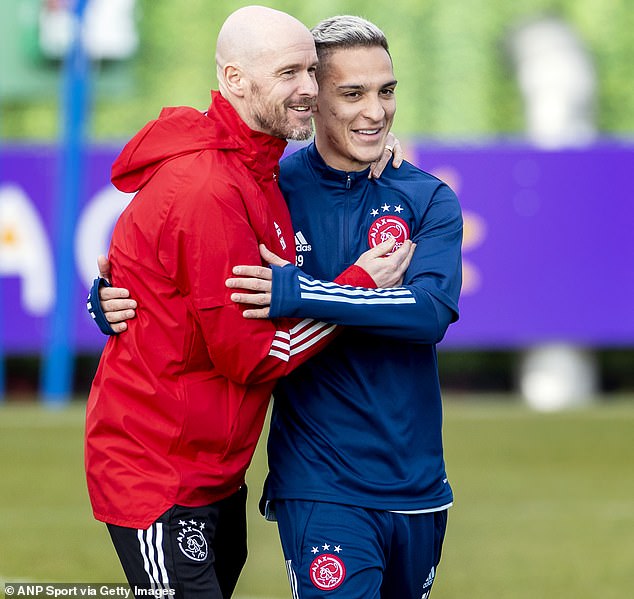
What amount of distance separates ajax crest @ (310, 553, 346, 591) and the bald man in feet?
0.88

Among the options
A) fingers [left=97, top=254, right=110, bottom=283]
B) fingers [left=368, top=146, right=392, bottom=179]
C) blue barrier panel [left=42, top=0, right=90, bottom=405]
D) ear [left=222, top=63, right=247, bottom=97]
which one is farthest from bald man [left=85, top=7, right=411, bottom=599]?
blue barrier panel [left=42, top=0, right=90, bottom=405]

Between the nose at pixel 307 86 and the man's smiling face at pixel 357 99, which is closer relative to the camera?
the nose at pixel 307 86

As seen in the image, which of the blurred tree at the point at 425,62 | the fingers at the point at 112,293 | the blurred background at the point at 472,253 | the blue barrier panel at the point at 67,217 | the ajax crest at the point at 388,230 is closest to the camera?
the fingers at the point at 112,293

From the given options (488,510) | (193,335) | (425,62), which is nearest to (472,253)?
(425,62)

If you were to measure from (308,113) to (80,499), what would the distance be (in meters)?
6.56

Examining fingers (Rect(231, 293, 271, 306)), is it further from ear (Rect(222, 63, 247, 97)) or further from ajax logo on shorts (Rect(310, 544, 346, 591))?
ajax logo on shorts (Rect(310, 544, 346, 591))

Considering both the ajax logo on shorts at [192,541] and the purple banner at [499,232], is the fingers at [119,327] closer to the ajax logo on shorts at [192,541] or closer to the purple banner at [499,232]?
the ajax logo on shorts at [192,541]

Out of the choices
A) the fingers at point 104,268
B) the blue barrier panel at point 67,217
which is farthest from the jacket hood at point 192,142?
the blue barrier panel at point 67,217

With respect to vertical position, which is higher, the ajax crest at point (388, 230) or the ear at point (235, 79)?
the ear at point (235, 79)

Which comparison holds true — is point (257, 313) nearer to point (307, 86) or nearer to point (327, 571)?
point (307, 86)

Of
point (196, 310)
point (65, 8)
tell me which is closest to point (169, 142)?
point (196, 310)

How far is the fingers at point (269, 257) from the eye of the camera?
389 centimetres

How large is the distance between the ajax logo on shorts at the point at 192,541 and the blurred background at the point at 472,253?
3.30m

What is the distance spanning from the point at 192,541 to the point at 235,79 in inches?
49.4
